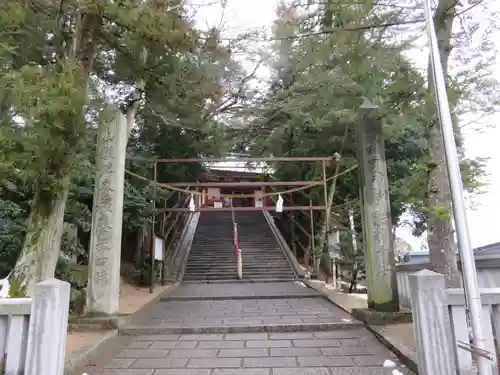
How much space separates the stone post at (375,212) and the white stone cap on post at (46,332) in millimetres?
4557

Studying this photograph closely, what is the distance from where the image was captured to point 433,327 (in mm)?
3170

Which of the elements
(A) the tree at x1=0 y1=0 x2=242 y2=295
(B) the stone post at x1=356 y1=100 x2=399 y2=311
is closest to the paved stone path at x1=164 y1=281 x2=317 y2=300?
(B) the stone post at x1=356 y1=100 x2=399 y2=311

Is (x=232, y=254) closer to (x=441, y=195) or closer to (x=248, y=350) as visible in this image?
(x=248, y=350)

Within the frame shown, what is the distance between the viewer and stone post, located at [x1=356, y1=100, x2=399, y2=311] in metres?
5.99

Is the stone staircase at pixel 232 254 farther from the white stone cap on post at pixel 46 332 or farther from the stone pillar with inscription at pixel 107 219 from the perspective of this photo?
the white stone cap on post at pixel 46 332

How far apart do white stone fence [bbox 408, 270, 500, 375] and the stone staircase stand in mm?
10933

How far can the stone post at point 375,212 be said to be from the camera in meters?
5.99

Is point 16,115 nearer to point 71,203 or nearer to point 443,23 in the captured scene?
point 71,203

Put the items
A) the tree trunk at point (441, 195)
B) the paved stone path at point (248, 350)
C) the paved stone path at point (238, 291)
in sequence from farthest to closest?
the paved stone path at point (238, 291)
the tree trunk at point (441, 195)
the paved stone path at point (248, 350)

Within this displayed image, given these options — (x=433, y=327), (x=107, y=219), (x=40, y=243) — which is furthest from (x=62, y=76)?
(x=433, y=327)

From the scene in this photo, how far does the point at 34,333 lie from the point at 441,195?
4897mm

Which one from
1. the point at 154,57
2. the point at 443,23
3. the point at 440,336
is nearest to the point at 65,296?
the point at 440,336

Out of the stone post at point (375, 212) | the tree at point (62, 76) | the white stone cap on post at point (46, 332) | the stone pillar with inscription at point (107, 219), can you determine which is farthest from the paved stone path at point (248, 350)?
the tree at point (62, 76)

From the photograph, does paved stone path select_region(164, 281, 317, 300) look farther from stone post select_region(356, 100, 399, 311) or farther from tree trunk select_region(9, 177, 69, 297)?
tree trunk select_region(9, 177, 69, 297)
